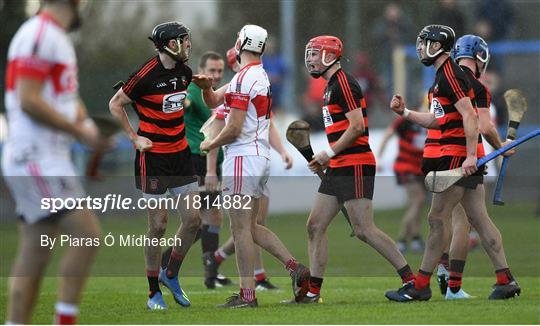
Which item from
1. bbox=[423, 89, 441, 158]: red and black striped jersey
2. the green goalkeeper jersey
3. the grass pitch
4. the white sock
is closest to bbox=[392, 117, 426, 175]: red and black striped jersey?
the grass pitch

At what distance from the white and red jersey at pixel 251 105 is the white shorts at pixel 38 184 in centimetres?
285

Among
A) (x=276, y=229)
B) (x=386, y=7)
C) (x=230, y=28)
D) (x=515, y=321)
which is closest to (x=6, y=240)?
(x=276, y=229)

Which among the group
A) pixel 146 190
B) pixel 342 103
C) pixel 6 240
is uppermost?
pixel 342 103

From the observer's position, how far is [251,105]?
9.53 meters

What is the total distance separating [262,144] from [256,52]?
750 mm

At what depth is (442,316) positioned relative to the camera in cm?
861

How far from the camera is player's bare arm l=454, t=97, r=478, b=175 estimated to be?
938cm

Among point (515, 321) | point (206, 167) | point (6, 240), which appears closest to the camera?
point (515, 321)

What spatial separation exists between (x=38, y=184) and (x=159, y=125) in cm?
333

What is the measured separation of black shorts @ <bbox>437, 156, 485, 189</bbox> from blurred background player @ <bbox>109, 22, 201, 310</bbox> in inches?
83.5

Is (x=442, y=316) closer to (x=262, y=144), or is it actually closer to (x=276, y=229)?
(x=262, y=144)

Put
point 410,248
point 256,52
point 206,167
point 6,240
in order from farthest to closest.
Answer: point 6,240 → point 410,248 → point 206,167 → point 256,52

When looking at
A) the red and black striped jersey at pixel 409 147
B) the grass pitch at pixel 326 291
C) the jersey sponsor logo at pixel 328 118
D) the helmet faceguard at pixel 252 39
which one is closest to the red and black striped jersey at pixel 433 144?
the jersey sponsor logo at pixel 328 118

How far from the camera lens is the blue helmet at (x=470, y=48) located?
10164 millimetres
